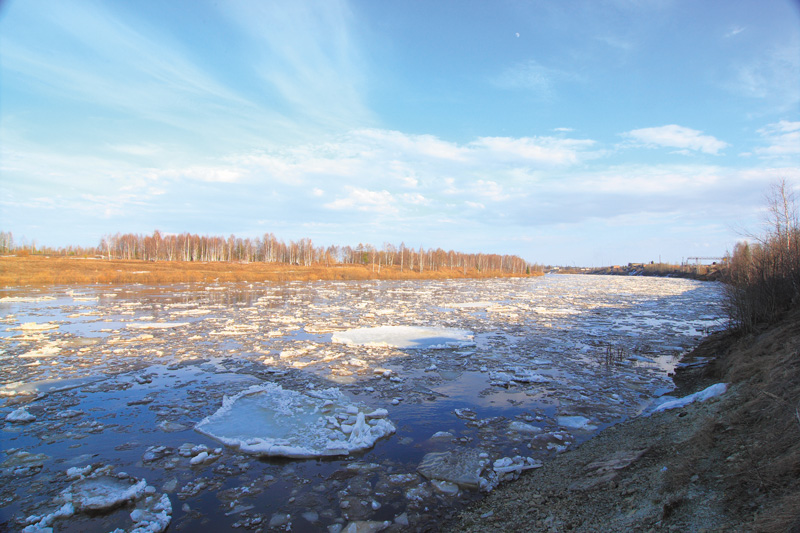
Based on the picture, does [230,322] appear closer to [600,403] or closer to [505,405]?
[505,405]

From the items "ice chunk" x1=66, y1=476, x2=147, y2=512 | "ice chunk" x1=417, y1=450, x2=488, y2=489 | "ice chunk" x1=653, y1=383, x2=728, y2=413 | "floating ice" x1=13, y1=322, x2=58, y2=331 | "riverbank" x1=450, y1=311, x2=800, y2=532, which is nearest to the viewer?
"riverbank" x1=450, y1=311, x2=800, y2=532

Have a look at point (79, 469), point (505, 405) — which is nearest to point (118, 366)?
point (79, 469)

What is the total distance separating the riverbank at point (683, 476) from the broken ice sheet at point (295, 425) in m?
2.44

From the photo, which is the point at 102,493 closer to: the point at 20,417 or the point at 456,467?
the point at 20,417

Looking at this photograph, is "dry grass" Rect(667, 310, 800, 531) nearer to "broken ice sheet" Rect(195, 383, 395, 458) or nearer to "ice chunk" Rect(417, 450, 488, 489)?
"ice chunk" Rect(417, 450, 488, 489)

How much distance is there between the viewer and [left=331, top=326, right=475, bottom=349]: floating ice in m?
13.6

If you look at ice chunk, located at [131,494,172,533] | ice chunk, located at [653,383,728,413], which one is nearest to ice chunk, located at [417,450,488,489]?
ice chunk, located at [131,494,172,533]

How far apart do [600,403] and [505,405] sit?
2012mm

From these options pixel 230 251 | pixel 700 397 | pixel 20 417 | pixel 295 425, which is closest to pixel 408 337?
pixel 295 425

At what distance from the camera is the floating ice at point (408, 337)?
13.6m

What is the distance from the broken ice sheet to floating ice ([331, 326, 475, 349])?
553 centimetres

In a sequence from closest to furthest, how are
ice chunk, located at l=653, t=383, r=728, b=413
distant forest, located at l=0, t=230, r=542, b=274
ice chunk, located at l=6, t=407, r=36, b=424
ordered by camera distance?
ice chunk, located at l=653, t=383, r=728, b=413
ice chunk, located at l=6, t=407, r=36, b=424
distant forest, located at l=0, t=230, r=542, b=274

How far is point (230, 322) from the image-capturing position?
17.5 m

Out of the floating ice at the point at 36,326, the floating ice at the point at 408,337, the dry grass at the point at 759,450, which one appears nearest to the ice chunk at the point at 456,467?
the dry grass at the point at 759,450
